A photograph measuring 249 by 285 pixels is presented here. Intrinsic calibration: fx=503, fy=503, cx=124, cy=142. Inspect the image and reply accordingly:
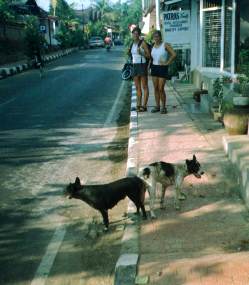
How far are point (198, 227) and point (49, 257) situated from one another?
5.22 feet

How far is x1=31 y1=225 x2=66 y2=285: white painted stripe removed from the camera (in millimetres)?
4641

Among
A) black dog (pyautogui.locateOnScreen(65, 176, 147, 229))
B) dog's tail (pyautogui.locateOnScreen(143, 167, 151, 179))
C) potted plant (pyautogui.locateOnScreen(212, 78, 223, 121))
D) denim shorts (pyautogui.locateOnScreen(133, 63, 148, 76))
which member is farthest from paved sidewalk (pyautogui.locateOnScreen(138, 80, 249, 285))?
denim shorts (pyautogui.locateOnScreen(133, 63, 148, 76))

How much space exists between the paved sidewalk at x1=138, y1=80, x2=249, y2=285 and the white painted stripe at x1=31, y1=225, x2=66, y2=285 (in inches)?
35.3

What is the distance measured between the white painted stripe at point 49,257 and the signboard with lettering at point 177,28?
12.2 m

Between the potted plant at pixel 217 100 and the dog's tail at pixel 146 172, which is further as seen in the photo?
the potted plant at pixel 217 100

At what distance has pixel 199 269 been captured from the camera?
163 inches

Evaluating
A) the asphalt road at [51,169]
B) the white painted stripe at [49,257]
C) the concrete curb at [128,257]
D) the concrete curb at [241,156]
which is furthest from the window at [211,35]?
the white painted stripe at [49,257]

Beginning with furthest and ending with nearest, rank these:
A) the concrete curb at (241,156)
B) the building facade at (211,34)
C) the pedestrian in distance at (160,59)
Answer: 1. the building facade at (211,34)
2. the pedestrian in distance at (160,59)
3. the concrete curb at (241,156)

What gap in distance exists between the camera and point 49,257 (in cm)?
505

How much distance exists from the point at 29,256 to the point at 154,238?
1279 mm

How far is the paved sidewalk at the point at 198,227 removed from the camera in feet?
13.6

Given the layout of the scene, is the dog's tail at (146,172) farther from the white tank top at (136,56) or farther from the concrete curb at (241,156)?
the white tank top at (136,56)

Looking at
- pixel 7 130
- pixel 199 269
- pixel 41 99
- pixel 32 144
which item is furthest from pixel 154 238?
pixel 41 99

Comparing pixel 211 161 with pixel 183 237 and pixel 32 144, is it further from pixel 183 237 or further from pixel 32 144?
pixel 32 144
